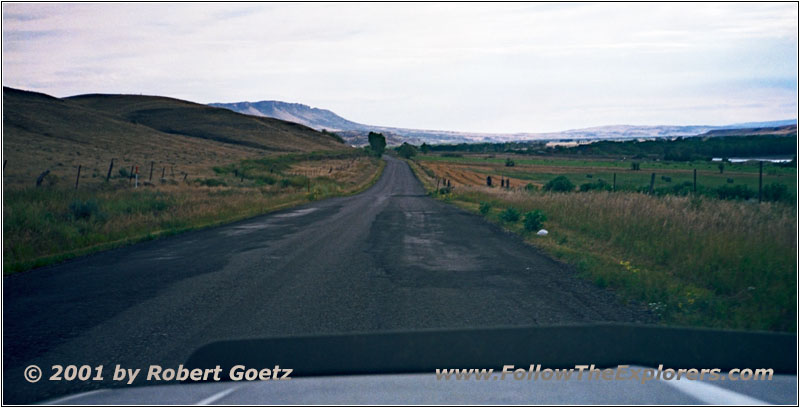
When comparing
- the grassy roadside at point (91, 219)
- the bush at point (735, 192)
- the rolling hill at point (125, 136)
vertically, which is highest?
the rolling hill at point (125, 136)

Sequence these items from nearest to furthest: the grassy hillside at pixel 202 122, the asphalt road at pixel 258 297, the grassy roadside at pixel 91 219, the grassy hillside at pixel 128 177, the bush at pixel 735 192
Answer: the asphalt road at pixel 258 297 → the grassy roadside at pixel 91 219 → the grassy hillside at pixel 128 177 → the bush at pixel 735 192 → the grassy hillside at pixel 202 122

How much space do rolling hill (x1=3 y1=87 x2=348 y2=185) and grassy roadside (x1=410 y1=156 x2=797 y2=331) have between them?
32.7 meters

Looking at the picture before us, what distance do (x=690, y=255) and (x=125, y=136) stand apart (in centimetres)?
8822

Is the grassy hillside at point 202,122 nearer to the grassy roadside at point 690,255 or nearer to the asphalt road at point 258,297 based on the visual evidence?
the grassy roadside at point 690,255

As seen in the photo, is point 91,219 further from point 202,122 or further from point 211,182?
point 202,122

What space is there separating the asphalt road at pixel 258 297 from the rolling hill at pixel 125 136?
2867 centimetres

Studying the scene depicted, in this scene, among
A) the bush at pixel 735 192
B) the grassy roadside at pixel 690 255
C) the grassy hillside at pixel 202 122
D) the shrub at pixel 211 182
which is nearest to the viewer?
the grassy roadside at pixel 690 255

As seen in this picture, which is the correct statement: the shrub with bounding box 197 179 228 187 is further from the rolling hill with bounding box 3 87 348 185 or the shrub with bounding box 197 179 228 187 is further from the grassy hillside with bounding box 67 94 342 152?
the grassy hillside with bounding box 67 94 342 152

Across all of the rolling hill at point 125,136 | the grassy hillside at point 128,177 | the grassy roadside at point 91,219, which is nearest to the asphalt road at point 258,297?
the grassy roadside at point 91,219

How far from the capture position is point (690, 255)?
978 cm

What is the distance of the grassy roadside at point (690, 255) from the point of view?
6836 millimetres

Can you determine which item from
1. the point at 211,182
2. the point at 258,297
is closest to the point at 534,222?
the point at 258,297

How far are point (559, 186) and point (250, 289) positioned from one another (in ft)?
96.1

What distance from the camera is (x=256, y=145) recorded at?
116 metres
